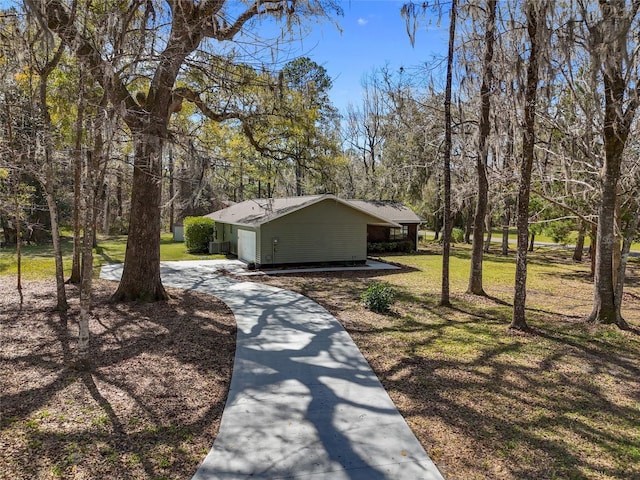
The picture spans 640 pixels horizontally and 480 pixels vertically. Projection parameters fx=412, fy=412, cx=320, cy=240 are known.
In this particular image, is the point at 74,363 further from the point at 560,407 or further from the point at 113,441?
the point at 560,407

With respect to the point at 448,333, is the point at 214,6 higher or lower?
higher

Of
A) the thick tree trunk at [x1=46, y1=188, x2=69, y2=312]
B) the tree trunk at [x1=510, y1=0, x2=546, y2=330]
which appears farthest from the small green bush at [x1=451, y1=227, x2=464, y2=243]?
the thick tree trunk at [x1=46, y1=188, x2=69, y2=312]

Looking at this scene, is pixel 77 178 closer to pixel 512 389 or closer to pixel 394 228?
pixel 512 389

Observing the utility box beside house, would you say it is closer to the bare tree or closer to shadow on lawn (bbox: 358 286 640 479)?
the bare tree

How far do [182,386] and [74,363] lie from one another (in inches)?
68.8

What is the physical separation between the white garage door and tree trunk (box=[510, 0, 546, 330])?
35.9 ft

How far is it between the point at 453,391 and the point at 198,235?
1927 centimetres

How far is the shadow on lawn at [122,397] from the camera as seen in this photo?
3.71 m

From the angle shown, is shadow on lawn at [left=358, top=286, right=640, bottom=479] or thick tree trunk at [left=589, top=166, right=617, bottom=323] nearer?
shadow on lawn at [left=358, top=286, right=640, bottom=479]

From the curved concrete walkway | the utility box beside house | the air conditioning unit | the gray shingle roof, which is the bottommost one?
the curved concrete walkway

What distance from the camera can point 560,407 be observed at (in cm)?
503

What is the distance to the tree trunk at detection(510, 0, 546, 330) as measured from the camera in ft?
24.3

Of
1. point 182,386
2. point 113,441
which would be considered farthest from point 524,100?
point 113,441

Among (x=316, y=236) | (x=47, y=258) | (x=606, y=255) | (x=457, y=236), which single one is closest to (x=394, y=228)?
(x=316, y=236)
